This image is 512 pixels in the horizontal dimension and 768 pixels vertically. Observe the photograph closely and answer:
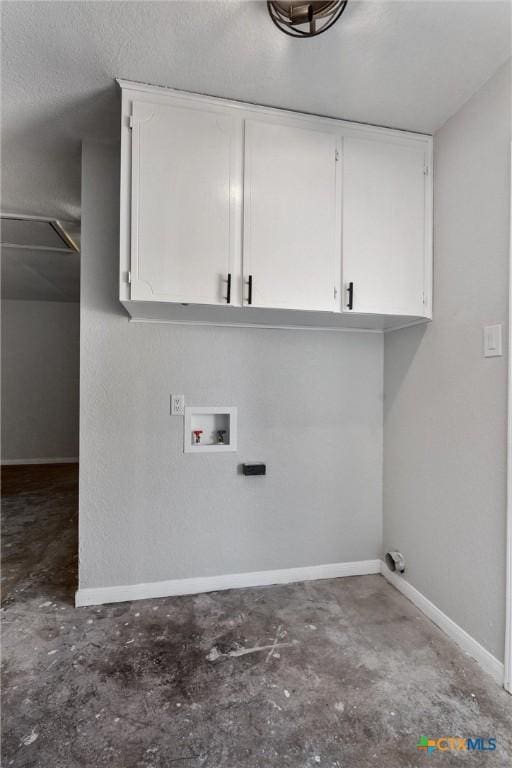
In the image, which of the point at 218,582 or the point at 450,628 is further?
the point at 218,582

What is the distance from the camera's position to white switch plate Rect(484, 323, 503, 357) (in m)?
1.57

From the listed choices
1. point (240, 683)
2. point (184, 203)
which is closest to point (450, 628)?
point (240, 683)

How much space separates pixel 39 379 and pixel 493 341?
6.00 meters

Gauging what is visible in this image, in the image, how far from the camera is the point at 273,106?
1830 millimetres

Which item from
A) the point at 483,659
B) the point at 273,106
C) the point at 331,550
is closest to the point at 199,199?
the point at 273,106

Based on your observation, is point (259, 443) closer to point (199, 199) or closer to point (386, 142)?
point (199, 199)

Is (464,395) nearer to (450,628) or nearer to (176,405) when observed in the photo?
(450,628)

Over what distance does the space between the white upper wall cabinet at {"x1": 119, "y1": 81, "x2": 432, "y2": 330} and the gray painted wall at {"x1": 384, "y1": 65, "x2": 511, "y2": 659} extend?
150mm

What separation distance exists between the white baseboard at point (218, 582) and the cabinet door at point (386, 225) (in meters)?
1.60

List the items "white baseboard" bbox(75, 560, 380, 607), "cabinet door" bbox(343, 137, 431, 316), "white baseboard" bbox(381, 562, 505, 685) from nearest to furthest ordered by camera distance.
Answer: "white baseboard" bbox(381, 562, 505, 685)
"cabinet door" bbox(343, 137, 431, 316)
"white baseboard" bbox(75, 560, 380, 607)

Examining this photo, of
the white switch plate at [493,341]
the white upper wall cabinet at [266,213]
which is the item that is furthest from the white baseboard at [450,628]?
the white upper wall cabinet at [266,213]

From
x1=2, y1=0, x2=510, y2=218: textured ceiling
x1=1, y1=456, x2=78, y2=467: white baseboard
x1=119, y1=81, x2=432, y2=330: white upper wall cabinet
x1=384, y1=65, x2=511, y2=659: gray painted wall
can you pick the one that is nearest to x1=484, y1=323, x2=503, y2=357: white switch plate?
x1=384, y1=65, x2=511, y2=659: gray painted wall

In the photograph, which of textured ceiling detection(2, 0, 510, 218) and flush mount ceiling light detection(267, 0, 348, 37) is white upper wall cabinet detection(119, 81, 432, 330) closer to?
textured ceiling detection(2, 0, 510, 218)

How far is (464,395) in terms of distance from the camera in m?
1.77
